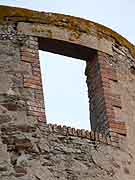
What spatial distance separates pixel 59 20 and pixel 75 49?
16.9 inches

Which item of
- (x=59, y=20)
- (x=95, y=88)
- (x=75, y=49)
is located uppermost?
(x=59, y=20)

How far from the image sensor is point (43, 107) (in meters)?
7.59

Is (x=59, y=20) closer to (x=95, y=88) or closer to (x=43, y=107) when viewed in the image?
(x=95, y=88)

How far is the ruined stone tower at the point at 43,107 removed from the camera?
721 centimetres

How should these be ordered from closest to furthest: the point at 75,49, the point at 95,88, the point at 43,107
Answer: the point at 43,107, the point at 95,88, the point at 75,49

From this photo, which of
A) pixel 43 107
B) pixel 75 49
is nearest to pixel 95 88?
pixel 75 49

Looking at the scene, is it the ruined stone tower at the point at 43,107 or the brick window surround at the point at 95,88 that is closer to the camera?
the ruined stone tower at the point at 43,107

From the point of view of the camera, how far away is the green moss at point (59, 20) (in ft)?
26.9

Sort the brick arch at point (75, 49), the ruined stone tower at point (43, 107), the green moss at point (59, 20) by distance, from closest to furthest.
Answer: the ruined stone tower at point (43, 107) → the brick arch at point (75, 49) → the green moss at point (59, 20)

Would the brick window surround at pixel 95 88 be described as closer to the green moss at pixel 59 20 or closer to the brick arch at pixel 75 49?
the brick arch at pixel 75 49

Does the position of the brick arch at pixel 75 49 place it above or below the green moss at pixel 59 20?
below

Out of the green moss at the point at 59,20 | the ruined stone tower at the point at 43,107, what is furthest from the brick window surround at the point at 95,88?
the green moss at the point at 59,20

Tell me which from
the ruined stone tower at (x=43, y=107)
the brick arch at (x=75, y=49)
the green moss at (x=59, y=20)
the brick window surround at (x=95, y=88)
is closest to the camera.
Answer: the ruined stone tower at (x=43, y=107)

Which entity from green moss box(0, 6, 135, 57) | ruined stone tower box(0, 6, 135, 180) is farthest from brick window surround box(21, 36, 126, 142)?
green moss box(0, 6, 135, 57)
